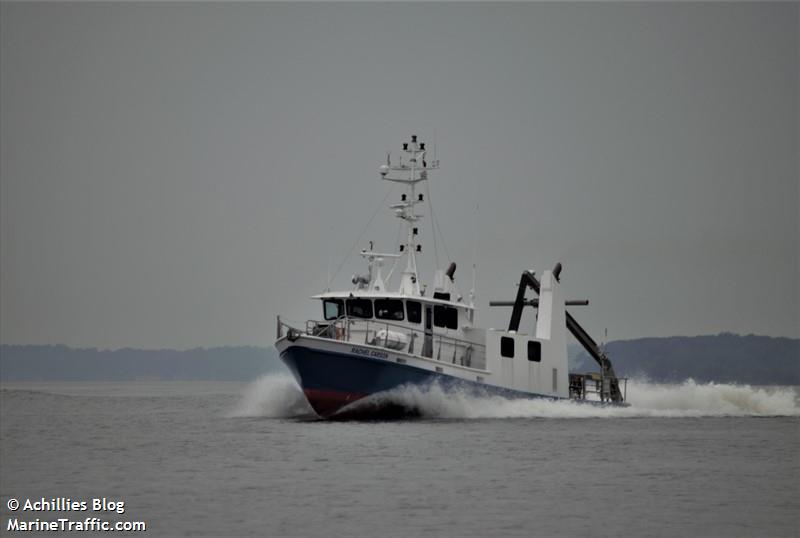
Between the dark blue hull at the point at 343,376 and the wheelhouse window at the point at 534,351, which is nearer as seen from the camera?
the dark blue hull at the point at 343,376

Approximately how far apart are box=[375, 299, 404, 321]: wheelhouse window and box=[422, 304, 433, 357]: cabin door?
1.13 m

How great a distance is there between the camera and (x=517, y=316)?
51.9 metres

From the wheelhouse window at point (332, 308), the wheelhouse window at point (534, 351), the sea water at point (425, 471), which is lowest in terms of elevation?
the sea water at point (425, 471)

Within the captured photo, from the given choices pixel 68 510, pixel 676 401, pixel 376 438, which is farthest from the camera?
pixel 676 401

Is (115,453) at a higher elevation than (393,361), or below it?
below

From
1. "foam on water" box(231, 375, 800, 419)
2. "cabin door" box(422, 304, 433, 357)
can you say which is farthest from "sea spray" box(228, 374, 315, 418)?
"cabin door" box(422, 304, 433, 357)

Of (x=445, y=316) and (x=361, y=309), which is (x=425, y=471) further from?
(x=445, y=316)

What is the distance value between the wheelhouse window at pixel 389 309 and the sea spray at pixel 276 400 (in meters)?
7.26

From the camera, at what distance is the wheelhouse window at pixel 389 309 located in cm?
4350

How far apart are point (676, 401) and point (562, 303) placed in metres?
13.3

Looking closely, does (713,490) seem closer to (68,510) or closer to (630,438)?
(630,438)

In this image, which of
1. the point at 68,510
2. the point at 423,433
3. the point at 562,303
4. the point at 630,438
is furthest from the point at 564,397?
the point at 68,510

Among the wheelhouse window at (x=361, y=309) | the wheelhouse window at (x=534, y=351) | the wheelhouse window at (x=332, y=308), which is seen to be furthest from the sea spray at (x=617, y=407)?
the wheelhouse window at (x=332, y=308)

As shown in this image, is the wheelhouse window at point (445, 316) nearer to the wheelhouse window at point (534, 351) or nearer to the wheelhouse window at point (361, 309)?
the wheelhouse window at point (361, 309)
